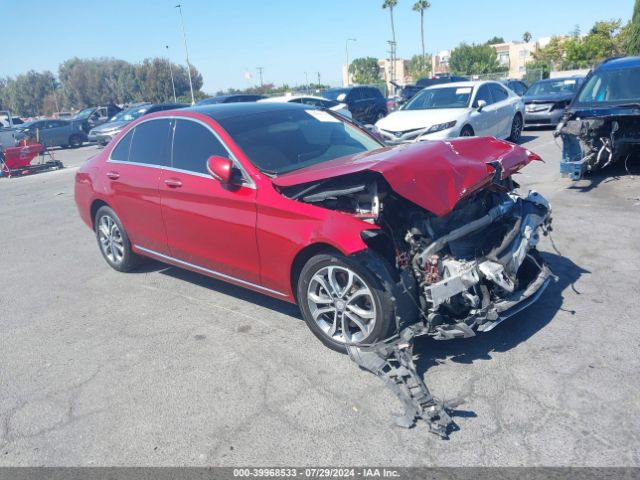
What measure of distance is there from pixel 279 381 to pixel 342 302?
69 cm

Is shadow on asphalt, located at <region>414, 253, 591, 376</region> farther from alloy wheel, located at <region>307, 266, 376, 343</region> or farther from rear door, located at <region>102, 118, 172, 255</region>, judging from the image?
rear door, located at <region>102, 118, 172, 255</region>

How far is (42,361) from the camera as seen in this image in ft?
14.2

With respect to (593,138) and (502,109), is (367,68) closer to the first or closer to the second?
(502,109)

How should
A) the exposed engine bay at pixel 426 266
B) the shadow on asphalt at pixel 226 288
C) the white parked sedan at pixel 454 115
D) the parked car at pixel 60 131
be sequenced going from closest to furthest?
1. the exposed engine bay at pixel 426 266
2. the shadow on asphalt at pixel 226 288
3. the white parked sedan at pixel 454 115
4. the parked car at pixel 60 131

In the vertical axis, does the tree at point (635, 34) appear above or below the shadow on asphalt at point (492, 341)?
above

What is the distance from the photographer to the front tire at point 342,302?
3.69m

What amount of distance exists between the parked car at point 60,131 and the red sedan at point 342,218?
23.7 metres

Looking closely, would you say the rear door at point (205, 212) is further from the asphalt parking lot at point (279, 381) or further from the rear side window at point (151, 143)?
the asphalt parking lot at point (279, 381)

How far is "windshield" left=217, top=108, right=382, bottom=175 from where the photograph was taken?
4590 millimetres

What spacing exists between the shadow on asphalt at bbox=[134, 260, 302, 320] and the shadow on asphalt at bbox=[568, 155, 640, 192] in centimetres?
574

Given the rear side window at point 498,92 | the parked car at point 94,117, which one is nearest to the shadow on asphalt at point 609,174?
the rear side window at point 498,92

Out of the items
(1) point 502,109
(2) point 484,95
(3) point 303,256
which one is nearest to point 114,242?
(3) point 303,256

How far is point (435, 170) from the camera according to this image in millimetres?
3775

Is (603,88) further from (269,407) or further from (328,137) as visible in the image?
(269,407)
